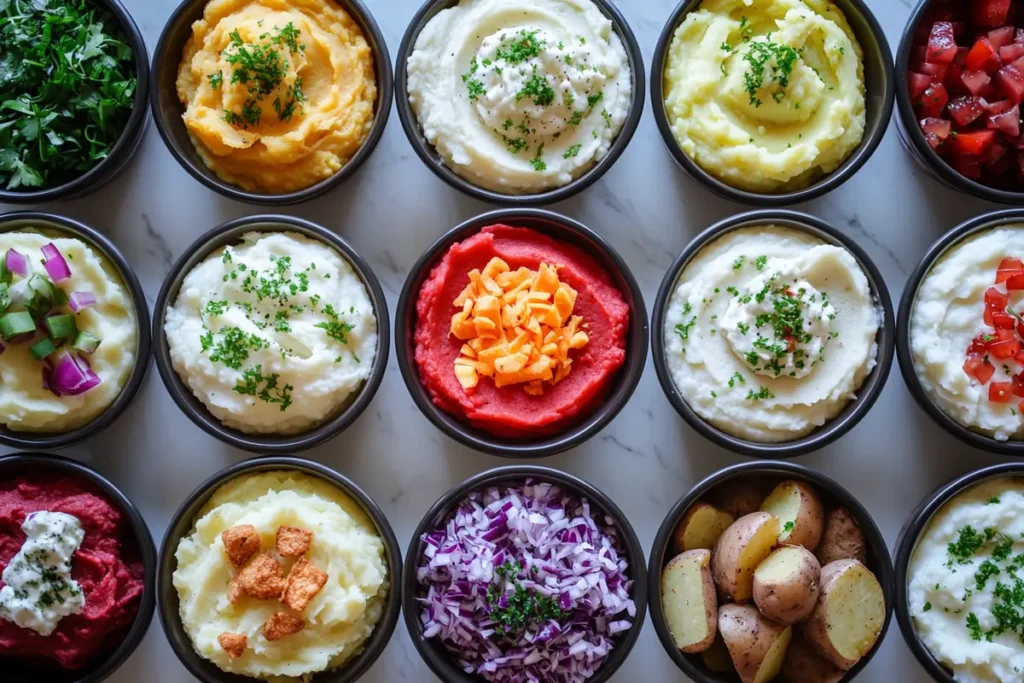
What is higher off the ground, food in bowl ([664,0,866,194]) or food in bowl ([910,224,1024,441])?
food in bowl ([664,0,866,194])

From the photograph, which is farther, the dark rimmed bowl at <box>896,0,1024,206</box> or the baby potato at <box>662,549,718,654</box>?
the dark rimmed bowl at <box>896,0,1024,206</box>

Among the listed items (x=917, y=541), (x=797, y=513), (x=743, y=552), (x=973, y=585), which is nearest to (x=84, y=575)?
(x=743, y=552)

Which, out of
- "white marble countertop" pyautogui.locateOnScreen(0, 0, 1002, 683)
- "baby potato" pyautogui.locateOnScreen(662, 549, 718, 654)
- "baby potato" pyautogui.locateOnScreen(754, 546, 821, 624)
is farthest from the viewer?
"white marble countertop" pyautogui.locateOnScreen(0, 0, 1002, 683)

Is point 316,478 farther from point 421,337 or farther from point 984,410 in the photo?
point 984,410

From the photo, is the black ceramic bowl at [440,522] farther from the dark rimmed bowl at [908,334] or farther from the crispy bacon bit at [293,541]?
the dark rimmed bowl at [908,334]

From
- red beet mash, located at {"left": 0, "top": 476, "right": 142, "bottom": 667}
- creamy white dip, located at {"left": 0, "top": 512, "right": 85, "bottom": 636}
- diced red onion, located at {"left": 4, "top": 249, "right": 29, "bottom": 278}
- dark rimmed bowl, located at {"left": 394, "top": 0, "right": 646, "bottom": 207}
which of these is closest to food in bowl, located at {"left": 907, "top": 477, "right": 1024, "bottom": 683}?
dark rimmed bowl, located at {"left": 394, "top": 0, "right": 646, "bottom": 207}

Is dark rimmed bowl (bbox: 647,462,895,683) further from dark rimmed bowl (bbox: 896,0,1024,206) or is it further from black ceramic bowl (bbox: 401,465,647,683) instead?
dark rimmed bowl (bbox: 896,0,1024,206)
